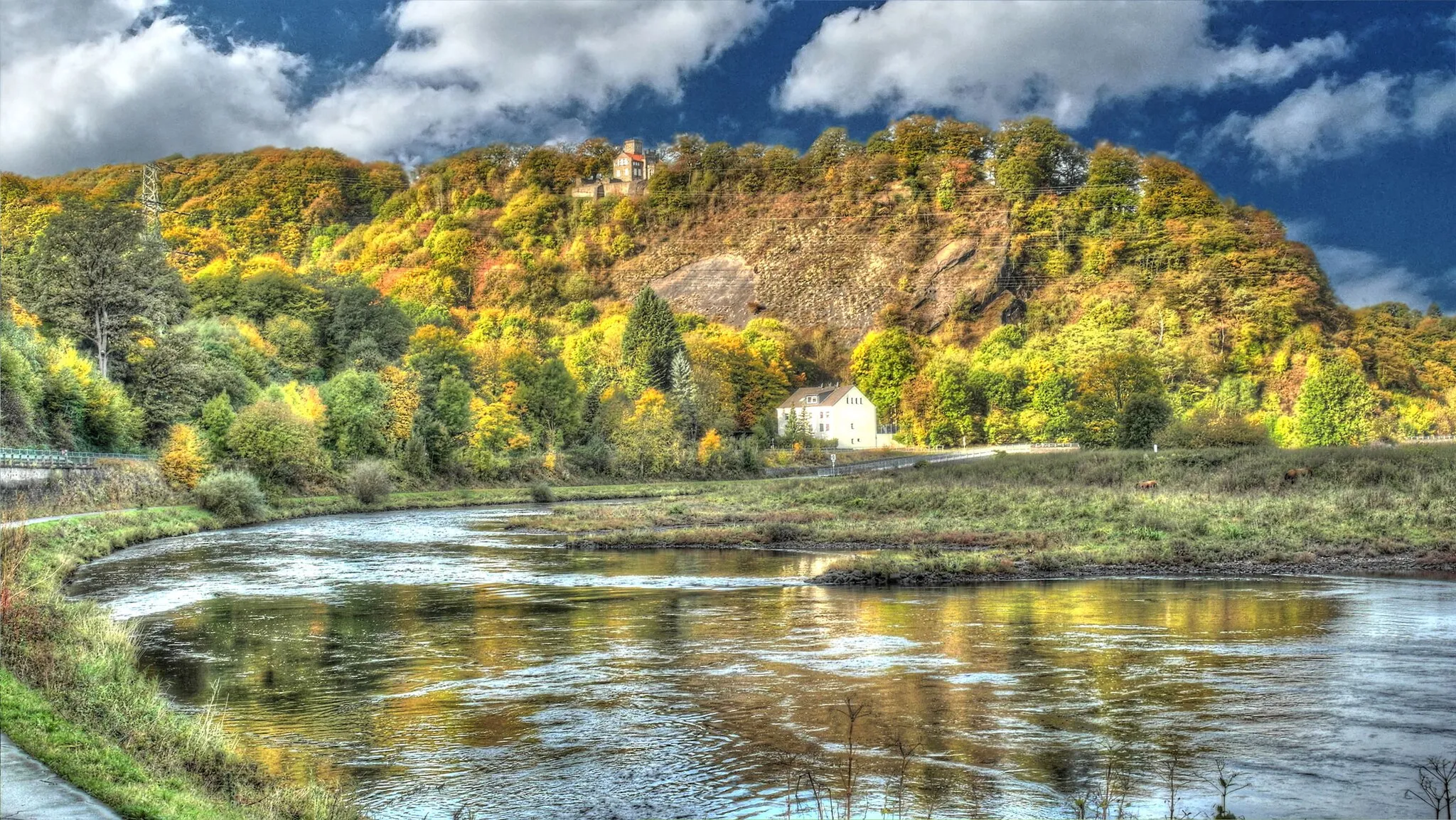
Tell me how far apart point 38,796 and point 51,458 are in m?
47.8

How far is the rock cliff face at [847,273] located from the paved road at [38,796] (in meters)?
167

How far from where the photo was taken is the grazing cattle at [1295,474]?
44094 millimetres

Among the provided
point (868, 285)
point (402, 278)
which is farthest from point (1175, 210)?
point (402, 278)

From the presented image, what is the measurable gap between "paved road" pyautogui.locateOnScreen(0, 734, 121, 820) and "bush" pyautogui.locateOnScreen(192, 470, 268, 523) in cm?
4855

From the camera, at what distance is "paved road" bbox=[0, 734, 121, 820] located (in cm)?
827

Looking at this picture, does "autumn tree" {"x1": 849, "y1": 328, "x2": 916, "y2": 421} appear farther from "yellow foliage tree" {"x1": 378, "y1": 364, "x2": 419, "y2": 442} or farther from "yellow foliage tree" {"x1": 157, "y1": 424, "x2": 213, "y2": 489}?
"yellow foliage tree" {"x1": 157, "y1": 424, "x2": 213, "y2": 489}

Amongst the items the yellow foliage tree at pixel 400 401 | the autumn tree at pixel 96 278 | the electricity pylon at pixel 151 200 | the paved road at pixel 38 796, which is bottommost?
the paved road at pixel 38 796

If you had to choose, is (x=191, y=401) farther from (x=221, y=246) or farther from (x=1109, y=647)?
(x=221, y=246)

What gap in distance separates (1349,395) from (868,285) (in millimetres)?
93098

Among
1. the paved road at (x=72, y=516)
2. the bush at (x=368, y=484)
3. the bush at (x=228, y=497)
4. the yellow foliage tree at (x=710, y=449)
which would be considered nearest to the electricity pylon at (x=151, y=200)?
the bush at (x=368, y=484)

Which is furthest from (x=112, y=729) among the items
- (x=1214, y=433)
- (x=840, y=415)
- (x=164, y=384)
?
(x=840, y=415)

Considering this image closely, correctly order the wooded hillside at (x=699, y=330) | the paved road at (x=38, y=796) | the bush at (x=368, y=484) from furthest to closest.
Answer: the bush at (x=368, y=484) → the wooded hillside at (x=699, y=330) → the paved road at (x=38, y=796)

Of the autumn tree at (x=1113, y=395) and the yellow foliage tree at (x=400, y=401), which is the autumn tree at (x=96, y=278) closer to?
the yellow foliage tree at (x=400, y=401)

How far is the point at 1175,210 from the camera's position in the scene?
543ft
